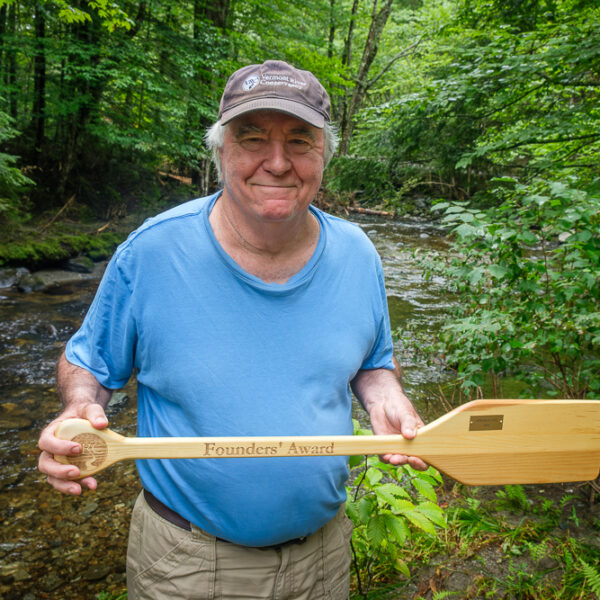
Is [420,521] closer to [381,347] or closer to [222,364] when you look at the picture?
[381,347]

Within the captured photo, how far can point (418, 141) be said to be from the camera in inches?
219

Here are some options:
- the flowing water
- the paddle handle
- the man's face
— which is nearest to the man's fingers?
the paddle handle

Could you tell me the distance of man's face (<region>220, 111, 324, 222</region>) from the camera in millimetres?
1695

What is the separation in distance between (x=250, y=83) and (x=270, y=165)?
0.29 m

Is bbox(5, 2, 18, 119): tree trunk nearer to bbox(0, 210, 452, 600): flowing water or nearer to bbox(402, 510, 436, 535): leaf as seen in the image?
bbox(0, 210, 452, 600): flowing water

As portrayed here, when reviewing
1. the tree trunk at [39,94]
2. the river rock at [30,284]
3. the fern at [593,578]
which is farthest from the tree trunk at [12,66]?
the fern at [593,578]

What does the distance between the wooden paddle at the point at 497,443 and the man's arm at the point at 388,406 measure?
6 centimetres

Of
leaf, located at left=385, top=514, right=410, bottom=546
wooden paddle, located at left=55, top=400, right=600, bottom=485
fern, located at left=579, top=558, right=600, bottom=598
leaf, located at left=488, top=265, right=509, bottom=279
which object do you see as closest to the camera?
wooden paddle, located at left=55, top=400, right=600, bottom=485

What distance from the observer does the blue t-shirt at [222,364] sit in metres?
1.56

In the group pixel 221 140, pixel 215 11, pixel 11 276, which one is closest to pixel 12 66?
pixel 215 11

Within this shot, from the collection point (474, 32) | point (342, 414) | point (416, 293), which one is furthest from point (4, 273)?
point (342, 414)

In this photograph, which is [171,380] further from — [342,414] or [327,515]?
[327,515]

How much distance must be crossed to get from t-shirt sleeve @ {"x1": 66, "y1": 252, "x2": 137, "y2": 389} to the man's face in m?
0.49

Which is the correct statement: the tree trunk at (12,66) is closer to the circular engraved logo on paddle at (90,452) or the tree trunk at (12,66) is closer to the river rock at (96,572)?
the river rock at (96,572)
